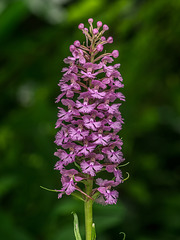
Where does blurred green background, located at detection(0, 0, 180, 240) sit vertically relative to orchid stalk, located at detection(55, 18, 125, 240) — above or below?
above

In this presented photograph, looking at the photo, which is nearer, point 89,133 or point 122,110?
point 89,133

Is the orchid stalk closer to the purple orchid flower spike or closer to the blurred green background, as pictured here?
the purple orchid flower spike

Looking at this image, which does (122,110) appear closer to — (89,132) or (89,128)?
(89,132)

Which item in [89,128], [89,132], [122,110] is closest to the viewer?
[89,128]

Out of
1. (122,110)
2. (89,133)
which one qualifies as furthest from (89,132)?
(122,110)

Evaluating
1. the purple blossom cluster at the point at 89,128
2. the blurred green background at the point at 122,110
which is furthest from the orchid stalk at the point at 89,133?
the blurred green background at the point at 122,110

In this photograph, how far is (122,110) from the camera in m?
8.16

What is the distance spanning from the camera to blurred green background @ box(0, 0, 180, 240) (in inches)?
303

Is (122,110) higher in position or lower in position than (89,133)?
higher

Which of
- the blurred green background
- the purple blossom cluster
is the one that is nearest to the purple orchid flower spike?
the purple blossom cluster
